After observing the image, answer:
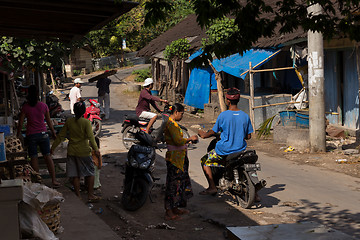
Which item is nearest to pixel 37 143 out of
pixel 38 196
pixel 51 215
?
pixel 51 215

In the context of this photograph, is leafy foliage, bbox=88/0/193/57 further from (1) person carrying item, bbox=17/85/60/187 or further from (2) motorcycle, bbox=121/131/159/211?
(2) motorcycle, bbox=121/131/159/211

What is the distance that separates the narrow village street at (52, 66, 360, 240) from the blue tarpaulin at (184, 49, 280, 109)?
5775mm

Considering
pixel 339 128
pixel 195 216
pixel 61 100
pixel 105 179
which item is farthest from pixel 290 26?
pixel 61 100

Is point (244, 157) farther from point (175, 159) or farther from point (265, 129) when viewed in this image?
point (265, 129)

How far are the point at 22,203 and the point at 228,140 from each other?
404 centimetres

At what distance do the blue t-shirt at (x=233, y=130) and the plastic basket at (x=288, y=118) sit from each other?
22.5ft

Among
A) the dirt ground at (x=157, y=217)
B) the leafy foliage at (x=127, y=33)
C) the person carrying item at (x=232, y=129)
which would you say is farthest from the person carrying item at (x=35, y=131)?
the leafy foliage at (x=127, y=33)

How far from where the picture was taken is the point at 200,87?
70.8 ft

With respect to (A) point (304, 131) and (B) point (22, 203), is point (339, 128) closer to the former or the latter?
(A) point (304, 131)

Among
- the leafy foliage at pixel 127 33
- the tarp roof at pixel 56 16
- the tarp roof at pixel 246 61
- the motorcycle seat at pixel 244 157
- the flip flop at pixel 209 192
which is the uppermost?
the leafy foliage at pixel 127 33

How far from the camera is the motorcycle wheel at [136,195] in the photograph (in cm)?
813

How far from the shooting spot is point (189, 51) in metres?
22.6

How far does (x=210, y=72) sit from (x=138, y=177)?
1333 cm

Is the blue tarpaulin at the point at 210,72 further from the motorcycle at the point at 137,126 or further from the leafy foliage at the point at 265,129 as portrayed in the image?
the motorcycle at the point at 137,126
